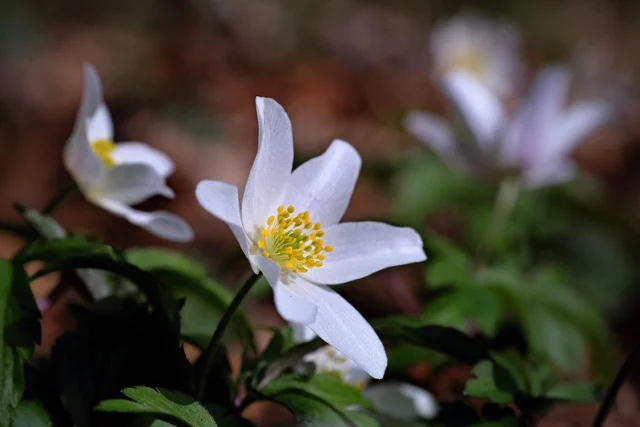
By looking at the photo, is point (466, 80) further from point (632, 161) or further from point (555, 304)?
point (632, 161)

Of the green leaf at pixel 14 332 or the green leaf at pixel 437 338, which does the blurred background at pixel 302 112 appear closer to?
the green leaf at pixel 437 338

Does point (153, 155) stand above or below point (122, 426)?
above

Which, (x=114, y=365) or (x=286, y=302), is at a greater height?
(x=286, y=302)

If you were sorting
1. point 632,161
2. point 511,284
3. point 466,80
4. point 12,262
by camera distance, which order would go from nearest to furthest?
point 12,262, point 511,284, point 466,80, point 632,161

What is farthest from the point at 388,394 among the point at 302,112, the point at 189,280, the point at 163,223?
the point at 302,112

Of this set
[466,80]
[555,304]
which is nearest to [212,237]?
[466,80]

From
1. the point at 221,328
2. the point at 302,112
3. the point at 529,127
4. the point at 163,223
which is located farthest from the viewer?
the point at 302,112

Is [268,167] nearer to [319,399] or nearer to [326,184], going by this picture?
[326,184]

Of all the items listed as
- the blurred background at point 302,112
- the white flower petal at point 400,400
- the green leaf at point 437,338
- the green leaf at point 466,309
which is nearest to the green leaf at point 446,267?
the green leaf at point 466,309
